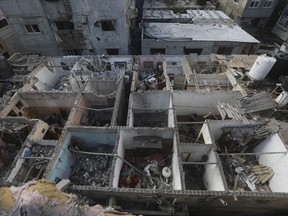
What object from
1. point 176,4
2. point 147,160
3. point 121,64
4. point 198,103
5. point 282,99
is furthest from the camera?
point 176,4

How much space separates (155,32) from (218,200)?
862 inches

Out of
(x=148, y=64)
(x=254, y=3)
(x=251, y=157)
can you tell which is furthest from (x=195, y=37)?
(x=251, y=157)

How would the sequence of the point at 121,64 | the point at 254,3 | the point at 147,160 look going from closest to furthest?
the point at 147,160 < the point at 121,64 < the point at 254,3

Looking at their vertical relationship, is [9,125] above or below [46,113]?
below

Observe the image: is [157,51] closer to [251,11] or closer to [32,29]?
[32,29]

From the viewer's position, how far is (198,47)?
26.4 m

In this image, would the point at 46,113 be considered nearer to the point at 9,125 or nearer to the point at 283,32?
the point at 9,125

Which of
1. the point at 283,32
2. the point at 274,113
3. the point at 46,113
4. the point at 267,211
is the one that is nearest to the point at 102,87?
the point at 46,113

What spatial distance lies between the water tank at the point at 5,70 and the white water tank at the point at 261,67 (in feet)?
81.4

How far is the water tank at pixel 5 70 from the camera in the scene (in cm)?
2060

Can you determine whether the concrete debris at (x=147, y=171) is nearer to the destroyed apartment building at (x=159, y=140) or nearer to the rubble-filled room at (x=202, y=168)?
the destroyed apartment building at (x=159, y=140)

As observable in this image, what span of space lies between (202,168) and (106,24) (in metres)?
19.6

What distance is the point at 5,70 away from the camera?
835 inches

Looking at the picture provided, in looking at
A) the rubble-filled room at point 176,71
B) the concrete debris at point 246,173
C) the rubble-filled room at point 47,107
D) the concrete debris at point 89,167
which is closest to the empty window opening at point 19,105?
the rubble-filled room at point 47,107
